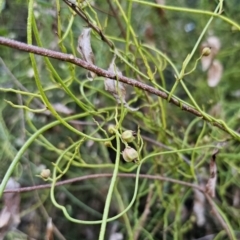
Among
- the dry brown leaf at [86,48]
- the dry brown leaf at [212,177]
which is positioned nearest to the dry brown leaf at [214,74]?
the dry brown leaf at [212,177]

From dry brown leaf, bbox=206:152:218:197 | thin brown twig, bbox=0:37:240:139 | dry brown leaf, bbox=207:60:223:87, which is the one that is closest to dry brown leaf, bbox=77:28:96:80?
thin brown twig, bbox=0:37:240:139

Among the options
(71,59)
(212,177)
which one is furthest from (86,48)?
(212,177)

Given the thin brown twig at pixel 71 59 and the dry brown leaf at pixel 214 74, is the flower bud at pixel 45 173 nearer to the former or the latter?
the thin brown twig at pixel 71 59

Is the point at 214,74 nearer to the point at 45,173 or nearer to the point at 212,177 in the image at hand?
the point at 212,177

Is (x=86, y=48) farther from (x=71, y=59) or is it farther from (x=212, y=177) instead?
(x=212, y=177)

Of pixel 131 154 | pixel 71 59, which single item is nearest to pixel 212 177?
pixel 131 154

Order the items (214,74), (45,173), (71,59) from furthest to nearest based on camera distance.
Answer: (214,74)
(45,173)
(71,59)

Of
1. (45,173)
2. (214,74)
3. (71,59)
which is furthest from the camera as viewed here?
(214,74)

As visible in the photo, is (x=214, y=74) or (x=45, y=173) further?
(x=214, y=74)

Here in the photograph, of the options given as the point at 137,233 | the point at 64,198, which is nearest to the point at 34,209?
the point at 64,198

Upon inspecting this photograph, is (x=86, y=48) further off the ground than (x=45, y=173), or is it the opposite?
(x=86, y=48)

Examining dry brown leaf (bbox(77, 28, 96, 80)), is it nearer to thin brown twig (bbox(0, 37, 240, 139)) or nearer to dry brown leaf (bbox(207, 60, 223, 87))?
thin brown twig (bbox(0, 37, 240, 139))

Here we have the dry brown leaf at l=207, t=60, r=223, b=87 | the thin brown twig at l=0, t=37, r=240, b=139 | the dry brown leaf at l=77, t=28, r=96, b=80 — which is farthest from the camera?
the dry brown leaf at l=207, t=60, r=223, b=87

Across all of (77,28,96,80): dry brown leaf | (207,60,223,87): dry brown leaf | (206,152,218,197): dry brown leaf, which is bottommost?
(206,152,218,197): dry brown leaf
